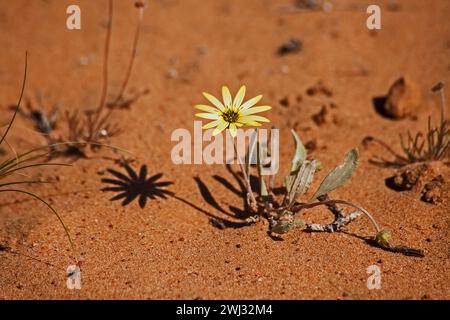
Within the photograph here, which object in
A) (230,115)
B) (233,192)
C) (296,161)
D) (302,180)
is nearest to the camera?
(230,115)

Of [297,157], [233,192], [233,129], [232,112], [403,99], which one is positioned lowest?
[233,192]

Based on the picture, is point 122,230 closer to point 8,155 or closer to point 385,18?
point 8,155

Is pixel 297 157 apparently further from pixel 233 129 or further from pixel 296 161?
pixel 233 129

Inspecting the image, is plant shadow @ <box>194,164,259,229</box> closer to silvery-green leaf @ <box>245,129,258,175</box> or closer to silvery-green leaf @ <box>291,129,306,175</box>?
silvery-green leaf @ <box>245,129,258,175</box>

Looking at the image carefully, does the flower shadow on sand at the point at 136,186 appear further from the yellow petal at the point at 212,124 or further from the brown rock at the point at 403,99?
the brown rock at the point at 403,99

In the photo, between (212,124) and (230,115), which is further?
(230,115)

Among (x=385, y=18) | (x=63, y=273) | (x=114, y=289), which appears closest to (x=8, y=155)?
(x=63, y=273)

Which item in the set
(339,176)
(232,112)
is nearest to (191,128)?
(232,112)

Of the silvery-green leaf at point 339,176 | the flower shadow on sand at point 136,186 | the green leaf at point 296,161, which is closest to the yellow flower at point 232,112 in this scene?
the green leaf at point 296,161
